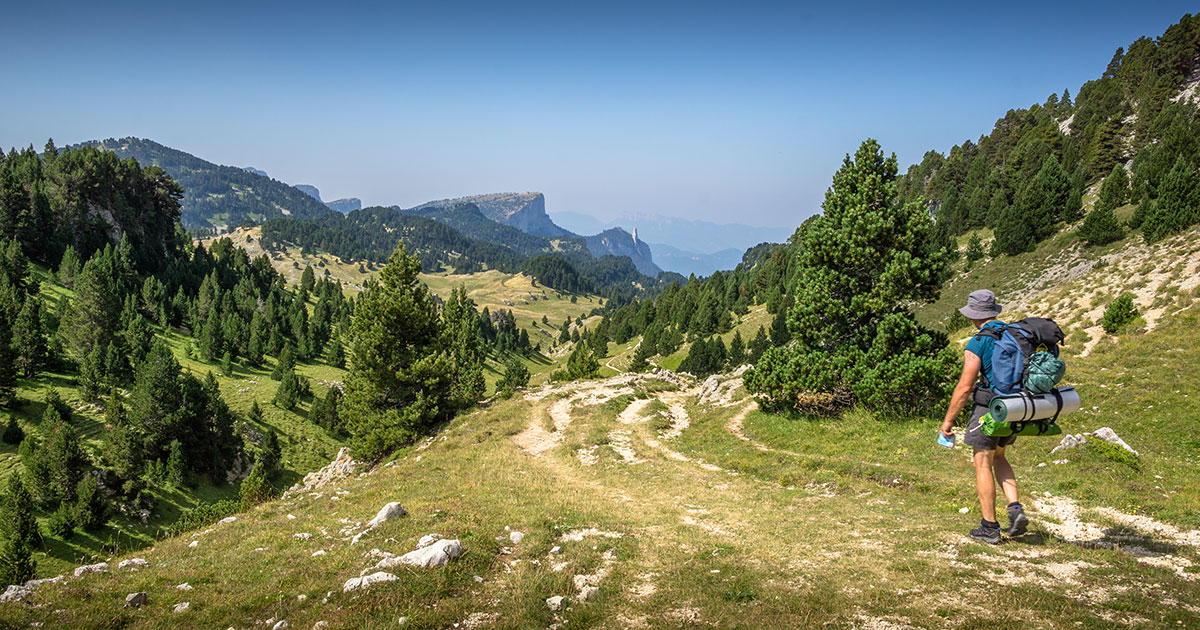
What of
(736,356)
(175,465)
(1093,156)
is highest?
(1093,156)

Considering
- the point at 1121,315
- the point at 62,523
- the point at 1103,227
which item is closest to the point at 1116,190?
the point at 1103,227

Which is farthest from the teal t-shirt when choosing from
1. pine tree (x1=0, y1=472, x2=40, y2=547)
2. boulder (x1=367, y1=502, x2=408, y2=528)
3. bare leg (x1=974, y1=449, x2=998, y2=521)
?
pine tree (x1=0, y1=472, x2=40, y2=547)

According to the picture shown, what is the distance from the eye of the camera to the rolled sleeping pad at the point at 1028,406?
818 centimetres

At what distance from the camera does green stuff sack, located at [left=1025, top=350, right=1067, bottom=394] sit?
8133 millimetres

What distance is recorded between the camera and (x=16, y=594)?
832 centimetres

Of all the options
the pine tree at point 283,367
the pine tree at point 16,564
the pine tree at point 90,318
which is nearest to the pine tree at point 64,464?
the pine tree at point 16,564

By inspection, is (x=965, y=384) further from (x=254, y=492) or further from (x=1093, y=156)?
(x=1093, y=156)

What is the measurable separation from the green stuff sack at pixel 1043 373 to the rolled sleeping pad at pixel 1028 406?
0.51 feet

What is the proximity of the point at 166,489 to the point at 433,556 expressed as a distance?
2126 inches

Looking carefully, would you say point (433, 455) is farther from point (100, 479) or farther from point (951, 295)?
point (951, 295)

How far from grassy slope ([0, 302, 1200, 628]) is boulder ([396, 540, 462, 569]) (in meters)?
0.23

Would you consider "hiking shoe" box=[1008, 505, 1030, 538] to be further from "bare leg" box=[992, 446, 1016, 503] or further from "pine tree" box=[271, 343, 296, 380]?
"pine tree" box=[271, 343, 296, 380]

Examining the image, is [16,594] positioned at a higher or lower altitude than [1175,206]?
lower

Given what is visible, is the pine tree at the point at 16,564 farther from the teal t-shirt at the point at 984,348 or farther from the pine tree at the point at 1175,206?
the pine tree at the point at 1175,206
